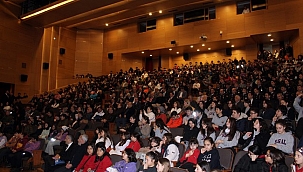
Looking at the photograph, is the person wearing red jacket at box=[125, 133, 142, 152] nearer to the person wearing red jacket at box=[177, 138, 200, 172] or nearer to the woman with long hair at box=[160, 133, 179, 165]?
the woman with long hair at box=[160, 133, 179, 165]

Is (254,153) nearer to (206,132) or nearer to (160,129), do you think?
(206,132)

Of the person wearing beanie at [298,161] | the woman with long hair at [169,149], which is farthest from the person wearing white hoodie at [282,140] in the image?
the woman with long hair at [169,149]

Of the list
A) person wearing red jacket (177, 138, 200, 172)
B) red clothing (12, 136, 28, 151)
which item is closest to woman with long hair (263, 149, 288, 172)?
person wearing red jacket (177, 138, 200, 172)

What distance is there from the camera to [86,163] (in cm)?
498

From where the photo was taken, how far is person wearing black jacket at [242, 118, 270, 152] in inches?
175

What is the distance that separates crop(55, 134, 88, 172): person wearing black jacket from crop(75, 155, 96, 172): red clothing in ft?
0.85

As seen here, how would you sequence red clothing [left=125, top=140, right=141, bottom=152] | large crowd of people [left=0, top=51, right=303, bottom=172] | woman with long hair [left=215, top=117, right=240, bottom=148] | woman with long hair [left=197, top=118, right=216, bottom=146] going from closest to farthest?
large crowd of people [left=0, top=51, right=303, bottom=172] → woman with long hair [left=215, top=117, right=240, bottom=148] → woman with long hair [left=197, top=118, right=216, bottom=146] → red clothing [left=125, top=140, right=141, bottom=152]

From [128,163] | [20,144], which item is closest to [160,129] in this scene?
[128,163]

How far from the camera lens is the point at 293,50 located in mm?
13594

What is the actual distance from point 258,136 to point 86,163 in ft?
9.39

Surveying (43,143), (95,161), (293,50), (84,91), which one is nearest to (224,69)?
(293,50)

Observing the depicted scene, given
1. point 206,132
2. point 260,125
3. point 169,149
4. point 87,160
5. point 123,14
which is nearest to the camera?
point 260,125

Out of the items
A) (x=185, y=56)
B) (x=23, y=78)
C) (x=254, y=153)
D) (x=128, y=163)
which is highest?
(x=185, y=56)

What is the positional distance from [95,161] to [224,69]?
335 inches
